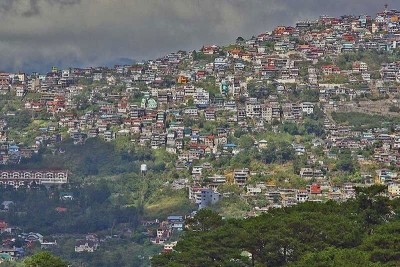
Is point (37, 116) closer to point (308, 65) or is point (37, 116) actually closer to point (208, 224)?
point (308, 65)

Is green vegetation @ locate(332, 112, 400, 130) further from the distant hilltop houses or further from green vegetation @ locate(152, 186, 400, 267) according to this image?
green vegetation @ locate(152, 186, 400, 267)

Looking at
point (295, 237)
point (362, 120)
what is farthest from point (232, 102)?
point (295, 237)

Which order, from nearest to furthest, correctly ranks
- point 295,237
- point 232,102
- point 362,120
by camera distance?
point 295,237 < point 362,120 < point 232,102

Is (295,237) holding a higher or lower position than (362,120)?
lower

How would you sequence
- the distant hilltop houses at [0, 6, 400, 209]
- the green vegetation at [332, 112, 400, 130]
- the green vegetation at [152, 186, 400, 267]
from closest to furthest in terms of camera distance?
the green vegetation at [152, 186, 400, 267] → the distant hilltop houses at [0, 6, 400, 209] → the green vegetation at [332, 112, 400, 130]

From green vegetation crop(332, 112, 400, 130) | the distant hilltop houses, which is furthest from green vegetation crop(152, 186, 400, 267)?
green vegetation crop(332, 112, 400, 130)

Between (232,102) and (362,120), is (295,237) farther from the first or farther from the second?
(232,102)

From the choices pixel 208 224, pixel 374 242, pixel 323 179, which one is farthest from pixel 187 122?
pixel 374 242

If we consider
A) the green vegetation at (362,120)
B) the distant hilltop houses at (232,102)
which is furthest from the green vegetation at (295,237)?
the green vegetation at (362,120)
